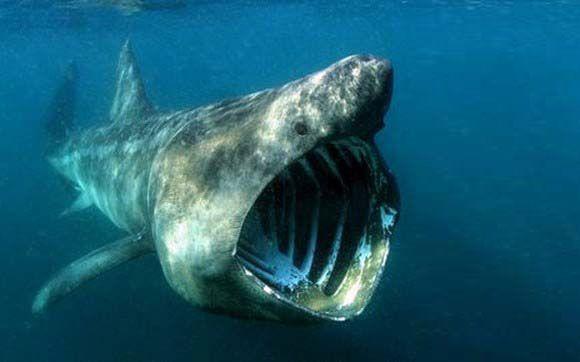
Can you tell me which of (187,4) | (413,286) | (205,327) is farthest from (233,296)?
(187,4)

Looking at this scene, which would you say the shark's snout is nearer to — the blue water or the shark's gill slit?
the shark's gill slit

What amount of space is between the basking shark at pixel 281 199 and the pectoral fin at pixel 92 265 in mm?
33

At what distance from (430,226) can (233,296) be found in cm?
1060

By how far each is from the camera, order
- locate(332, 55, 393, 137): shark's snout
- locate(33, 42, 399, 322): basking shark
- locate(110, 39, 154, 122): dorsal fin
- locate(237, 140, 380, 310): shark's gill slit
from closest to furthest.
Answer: locate(332, 55, 393, 137): shark's snout → locate(33, 42, 399, 322): basking shark → locate(237, 140, 380, 310): shark's gill slit → locate(110, 39, 154, 122): dorsal fin

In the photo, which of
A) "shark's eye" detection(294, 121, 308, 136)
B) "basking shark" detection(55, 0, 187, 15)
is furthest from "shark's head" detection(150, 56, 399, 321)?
"basking shark" detection(55, 0, 187, 15)

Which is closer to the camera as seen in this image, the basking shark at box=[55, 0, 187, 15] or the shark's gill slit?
the shark's gill slit

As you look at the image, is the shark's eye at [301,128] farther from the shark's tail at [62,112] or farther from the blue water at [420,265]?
the shark's tail at [62,112]

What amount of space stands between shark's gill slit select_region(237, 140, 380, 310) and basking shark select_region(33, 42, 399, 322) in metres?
0.01

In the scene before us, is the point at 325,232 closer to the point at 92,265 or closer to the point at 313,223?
the point at 313,223

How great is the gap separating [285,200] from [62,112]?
37.5 ft

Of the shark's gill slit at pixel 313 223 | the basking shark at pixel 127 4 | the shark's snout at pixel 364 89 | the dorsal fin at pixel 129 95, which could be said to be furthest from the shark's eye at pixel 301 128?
the basking shark at pixel 127 4

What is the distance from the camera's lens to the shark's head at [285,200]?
3.31 m

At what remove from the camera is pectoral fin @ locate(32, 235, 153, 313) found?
538 centimetres

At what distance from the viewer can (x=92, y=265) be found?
5.68 metres
